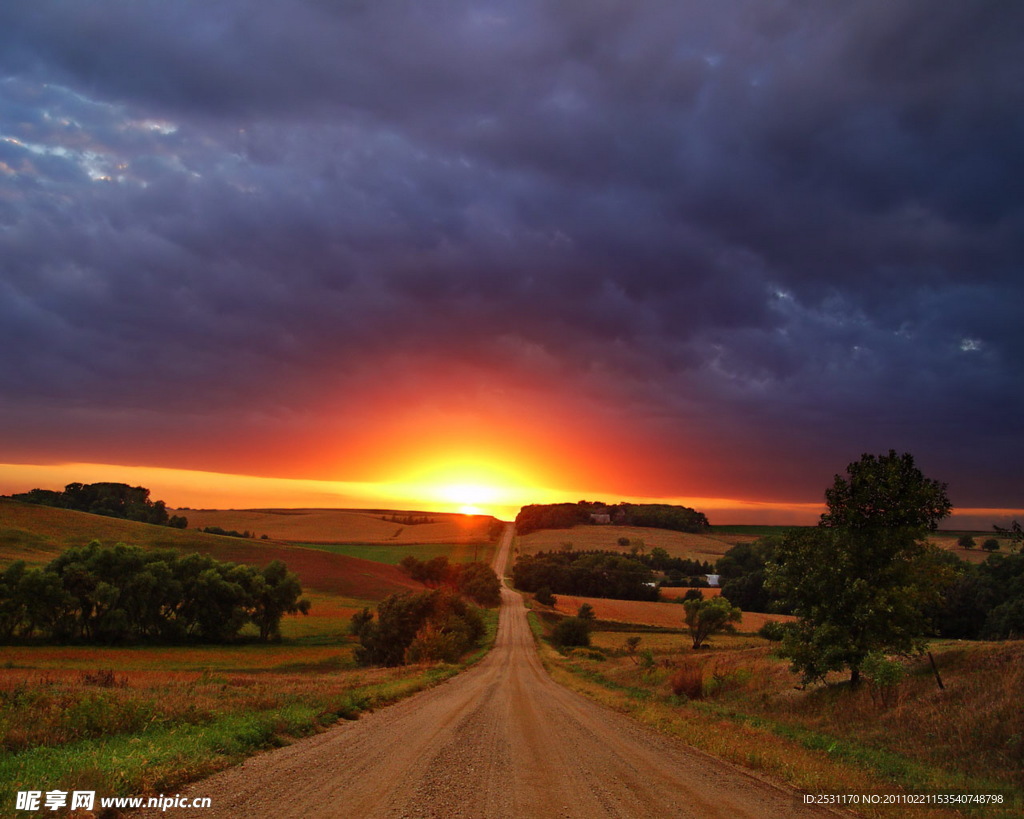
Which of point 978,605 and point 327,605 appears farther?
point 327,605

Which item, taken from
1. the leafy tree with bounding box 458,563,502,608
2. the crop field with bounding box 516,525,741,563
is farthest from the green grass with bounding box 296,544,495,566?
the leafy tree with bounding box 458,563,502,608

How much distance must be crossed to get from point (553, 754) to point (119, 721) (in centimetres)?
1034

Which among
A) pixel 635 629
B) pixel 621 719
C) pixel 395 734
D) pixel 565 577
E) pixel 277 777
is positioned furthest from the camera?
pixel 565 577

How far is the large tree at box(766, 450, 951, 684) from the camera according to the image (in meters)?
21.9

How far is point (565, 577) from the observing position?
130 meters

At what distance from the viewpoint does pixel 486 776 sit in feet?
36.3

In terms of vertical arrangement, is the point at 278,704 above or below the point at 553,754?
below

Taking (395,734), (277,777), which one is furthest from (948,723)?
(277,777)

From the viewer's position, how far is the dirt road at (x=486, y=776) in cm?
910

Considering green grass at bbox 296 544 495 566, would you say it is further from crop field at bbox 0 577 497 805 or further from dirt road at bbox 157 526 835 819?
dirt road at bbox 157 526 835 819

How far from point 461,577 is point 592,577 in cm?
2987

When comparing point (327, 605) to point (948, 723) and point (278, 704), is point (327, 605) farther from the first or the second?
point (948, 723)

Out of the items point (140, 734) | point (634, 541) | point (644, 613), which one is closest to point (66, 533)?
point (644, 613)

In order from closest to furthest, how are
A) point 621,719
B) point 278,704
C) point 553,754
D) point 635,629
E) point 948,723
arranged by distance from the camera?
point 553,754 → point 948,723 → point 278,704 → point 621,719 → point 635,629
